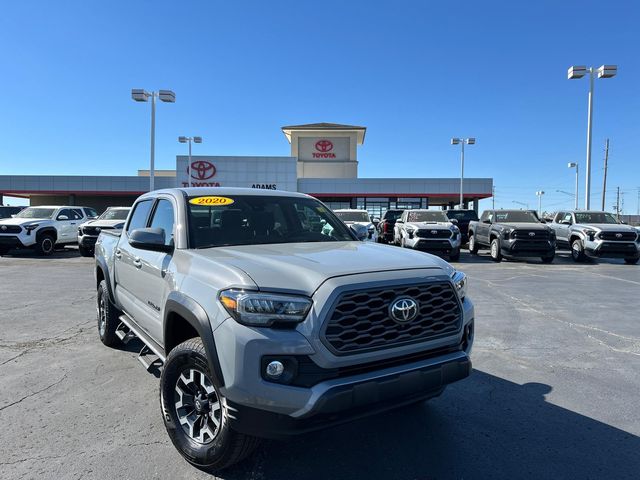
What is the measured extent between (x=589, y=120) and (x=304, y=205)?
74.6 ft

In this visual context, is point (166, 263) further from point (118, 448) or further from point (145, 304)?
point (118, 448)

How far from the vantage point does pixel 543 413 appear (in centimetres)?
366

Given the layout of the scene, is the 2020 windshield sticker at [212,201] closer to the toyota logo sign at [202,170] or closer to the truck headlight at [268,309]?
the truck headlight at [268,309]

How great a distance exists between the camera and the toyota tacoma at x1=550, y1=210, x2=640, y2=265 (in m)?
14.7

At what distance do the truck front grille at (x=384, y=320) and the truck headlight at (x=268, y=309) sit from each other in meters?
0.17

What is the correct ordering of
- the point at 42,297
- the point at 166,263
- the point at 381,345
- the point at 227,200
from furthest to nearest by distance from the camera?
the point at 42,297, the point at 227,200, the point at 166,263, the point at 381,345

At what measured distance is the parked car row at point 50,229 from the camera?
15523mm

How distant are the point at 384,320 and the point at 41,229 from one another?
685 inches

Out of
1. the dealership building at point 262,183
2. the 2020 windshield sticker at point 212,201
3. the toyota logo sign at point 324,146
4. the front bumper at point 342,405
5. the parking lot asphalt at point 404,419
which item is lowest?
the parking lot asphalt at point 404,419

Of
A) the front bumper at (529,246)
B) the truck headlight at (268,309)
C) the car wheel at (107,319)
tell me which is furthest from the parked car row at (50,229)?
the truck headlight at (268,309)

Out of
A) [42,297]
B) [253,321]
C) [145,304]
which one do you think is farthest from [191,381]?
[42,297]

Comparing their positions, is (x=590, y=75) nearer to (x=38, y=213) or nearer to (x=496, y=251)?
(x=496, y=251)

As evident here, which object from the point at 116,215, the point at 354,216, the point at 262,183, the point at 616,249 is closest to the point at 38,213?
the point at 116,215

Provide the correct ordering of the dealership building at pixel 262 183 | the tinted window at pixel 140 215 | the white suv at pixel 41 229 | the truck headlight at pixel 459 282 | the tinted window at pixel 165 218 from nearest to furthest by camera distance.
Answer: the truck headlight at pixel 459 282, the tinted window at pixel 165 218, the tinted window at pixel 140 215, the white suv at pixel 41 229, the dealership building at pixel 262 183
